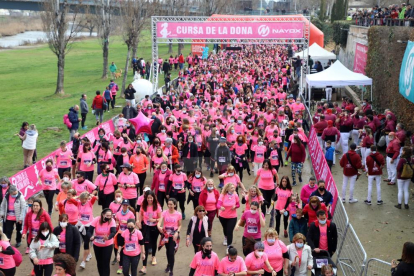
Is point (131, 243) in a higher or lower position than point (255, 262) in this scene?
lower

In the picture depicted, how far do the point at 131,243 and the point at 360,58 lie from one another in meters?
22.7

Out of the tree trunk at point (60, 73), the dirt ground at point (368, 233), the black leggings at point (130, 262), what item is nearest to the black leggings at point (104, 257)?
the black leggings at point (130, 262)

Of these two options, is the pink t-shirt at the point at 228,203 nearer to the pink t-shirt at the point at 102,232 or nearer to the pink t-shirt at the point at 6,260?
the pink t-shirt at the point at 102,232

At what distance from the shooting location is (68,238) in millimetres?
8484

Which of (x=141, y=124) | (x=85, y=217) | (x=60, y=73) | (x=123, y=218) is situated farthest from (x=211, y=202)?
(x=60, y=73)

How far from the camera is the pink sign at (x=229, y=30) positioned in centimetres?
2509

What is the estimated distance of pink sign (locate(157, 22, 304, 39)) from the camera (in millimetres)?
25094

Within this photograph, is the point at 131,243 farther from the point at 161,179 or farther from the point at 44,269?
the point at 161,179

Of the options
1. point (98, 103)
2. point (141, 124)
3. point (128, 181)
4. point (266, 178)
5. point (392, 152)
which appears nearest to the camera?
point (128, 181)

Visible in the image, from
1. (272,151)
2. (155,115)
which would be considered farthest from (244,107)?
(272,151)

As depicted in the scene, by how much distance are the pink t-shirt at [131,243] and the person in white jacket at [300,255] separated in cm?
250

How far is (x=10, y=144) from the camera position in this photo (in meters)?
20.1

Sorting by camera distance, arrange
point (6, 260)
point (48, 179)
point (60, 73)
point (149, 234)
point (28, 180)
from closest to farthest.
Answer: point (6, 260), point (149, 234), point (48, 179), point (28, 180), point (60, 73)

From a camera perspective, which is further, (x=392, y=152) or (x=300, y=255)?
(x=392, y=152)
